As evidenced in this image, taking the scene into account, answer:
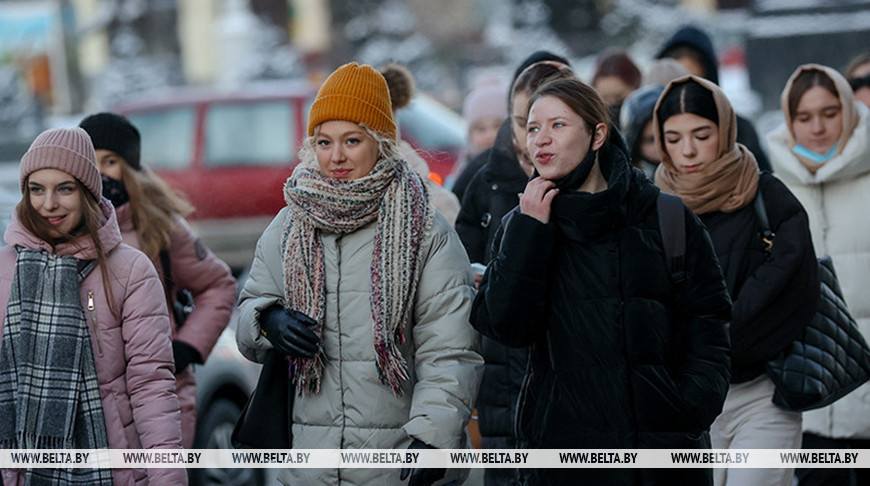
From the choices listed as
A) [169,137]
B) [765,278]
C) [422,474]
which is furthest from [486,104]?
[169,137]

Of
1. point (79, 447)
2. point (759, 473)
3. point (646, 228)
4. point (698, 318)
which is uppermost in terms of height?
point (646, 228)

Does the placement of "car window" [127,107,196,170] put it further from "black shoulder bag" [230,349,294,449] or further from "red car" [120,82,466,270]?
"black shoulder bag" [230,349,294,449]

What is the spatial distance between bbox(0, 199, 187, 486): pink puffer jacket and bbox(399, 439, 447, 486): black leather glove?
823 millimetres

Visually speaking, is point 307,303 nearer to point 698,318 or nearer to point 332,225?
point 332,225

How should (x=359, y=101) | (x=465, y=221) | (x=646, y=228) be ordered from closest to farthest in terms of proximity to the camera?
1. (x=646, y=228)
2. (x=359, y=101)
3. (x=465, y=221)

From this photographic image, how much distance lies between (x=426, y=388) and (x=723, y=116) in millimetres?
1790

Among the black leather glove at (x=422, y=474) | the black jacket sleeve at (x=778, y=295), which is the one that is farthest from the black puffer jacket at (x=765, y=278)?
the black leather glove at (x=422, y=474)

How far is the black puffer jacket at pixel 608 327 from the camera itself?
165 inches

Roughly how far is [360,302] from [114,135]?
190 centimetres

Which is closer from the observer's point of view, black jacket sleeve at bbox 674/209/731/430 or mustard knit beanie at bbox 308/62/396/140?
black jacket sleeve at bbox 674/209/731/430

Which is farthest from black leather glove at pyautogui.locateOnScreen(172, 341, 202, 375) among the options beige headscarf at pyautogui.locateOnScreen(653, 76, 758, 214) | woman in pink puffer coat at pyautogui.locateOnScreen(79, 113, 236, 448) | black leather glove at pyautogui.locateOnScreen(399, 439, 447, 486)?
beige headscarf at pyautogui.locateOnScreen(653, 76, 758, 214)

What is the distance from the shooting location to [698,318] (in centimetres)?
431

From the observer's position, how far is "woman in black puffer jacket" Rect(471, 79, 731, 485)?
4.20 m

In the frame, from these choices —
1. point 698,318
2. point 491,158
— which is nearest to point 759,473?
point 698,318
